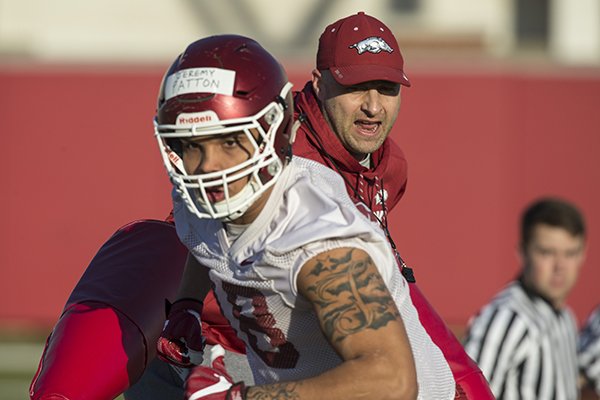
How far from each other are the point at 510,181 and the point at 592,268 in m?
1.05

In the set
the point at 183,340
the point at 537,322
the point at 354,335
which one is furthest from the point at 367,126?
the point at 537,322

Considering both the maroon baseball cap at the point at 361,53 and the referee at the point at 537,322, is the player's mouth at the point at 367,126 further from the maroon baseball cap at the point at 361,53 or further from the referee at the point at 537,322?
the referee at the point at 537,322

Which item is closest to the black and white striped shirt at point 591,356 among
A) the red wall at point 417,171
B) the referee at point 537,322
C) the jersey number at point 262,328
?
the referee at point 537,322

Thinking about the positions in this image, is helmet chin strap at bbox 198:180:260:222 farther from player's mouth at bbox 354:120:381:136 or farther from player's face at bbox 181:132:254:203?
player's mouth at bbox 354:120:381:136

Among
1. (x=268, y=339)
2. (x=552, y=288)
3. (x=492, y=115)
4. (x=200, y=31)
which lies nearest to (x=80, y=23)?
(x=200, y=31)

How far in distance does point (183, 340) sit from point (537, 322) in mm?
2600

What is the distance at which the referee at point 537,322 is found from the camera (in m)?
5.57

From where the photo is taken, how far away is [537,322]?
5.73 meters

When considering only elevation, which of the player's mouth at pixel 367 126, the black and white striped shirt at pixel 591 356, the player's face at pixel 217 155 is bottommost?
the black and white striped shirt at pixel 591 356

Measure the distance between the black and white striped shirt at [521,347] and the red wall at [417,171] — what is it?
5.36 m

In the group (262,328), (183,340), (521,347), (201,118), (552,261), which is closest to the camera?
(201,118)

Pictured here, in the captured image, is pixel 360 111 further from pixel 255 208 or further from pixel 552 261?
pixel 552 261

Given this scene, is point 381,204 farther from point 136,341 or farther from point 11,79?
point 11,79

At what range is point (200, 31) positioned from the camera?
1605 centimetres
